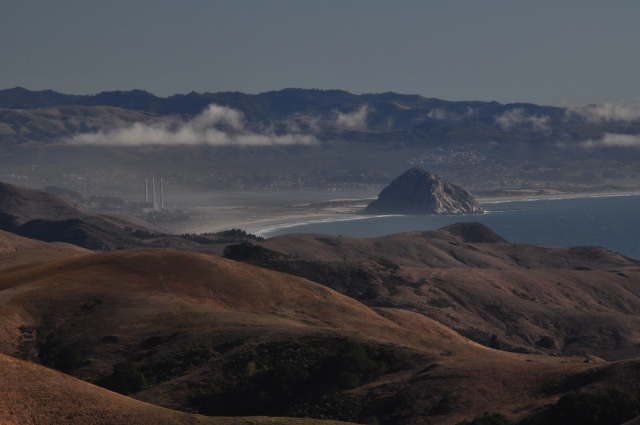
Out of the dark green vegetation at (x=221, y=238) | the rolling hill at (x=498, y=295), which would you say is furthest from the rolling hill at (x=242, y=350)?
the dark green vegetation at (x=221, y=238)

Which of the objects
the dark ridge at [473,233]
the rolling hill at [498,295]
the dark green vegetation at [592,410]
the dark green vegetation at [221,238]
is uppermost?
the dark green vegetation at [592,410]

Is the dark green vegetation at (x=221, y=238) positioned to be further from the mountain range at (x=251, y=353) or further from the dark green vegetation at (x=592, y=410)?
the dark green vegetation at (x=592, y=410)

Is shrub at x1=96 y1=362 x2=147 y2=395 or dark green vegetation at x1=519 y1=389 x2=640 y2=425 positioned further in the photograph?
shrub at x1=96 y1=362 x2=147 y2=395

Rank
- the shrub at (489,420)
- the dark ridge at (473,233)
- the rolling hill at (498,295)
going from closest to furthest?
the shrub at (489,420) < the rolling hill at (498,295) < the dark ridge at (473,233)

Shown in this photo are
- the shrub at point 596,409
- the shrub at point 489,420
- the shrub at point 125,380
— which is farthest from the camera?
the shrub at point 125,380

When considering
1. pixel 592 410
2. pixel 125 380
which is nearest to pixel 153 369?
pixel 125 380

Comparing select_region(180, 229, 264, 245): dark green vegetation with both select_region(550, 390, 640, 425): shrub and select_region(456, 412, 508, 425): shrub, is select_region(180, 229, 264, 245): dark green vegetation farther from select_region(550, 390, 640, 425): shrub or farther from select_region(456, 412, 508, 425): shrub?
select_region(550, 390, 640, 425): shrub

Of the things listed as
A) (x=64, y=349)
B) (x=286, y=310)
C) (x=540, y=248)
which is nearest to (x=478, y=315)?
(x=286, y=310)

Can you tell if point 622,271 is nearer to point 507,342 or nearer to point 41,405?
point 507,342

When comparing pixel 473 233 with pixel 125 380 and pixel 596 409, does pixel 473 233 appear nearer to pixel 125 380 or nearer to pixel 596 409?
pixel 125 380

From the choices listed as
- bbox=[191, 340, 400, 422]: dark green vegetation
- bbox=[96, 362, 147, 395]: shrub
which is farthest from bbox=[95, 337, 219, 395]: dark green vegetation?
bbox=[191, 340, 400, 422]: dark green vegetation

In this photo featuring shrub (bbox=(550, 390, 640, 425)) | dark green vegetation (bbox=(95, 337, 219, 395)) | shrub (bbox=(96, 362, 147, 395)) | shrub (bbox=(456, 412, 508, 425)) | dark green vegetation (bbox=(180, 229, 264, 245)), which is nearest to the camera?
shrub (bbox=(550, 390, 640, 425))
